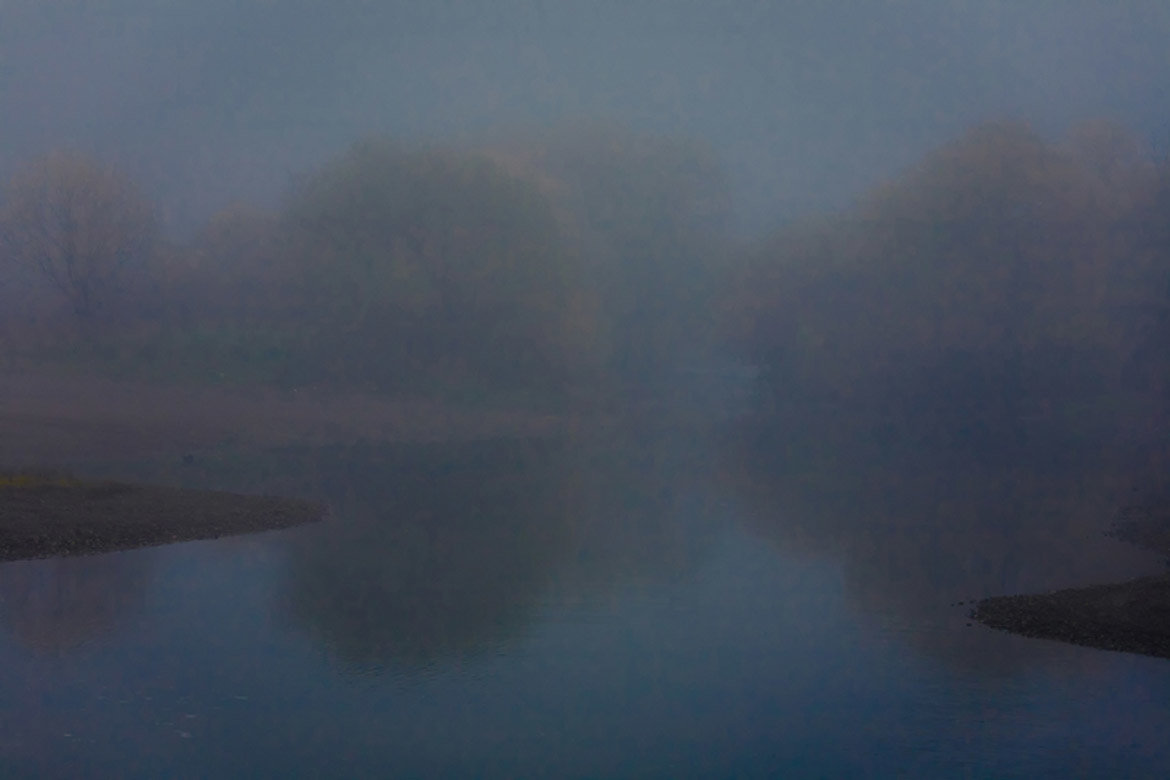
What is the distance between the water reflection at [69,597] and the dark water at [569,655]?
4 centimetres

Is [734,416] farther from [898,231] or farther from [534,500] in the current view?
[534,500]

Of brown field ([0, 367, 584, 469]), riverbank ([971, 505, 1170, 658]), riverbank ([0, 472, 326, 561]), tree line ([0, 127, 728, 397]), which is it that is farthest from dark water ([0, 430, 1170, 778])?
tree line ([0, 127, 728, 397])

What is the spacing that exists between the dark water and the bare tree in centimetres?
2204

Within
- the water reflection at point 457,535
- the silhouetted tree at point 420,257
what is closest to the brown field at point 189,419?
the water reflection at point 457,535

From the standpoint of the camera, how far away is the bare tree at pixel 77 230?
37906mm

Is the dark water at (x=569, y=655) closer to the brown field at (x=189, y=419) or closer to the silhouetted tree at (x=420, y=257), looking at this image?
the brown field at (x=189, y=419)

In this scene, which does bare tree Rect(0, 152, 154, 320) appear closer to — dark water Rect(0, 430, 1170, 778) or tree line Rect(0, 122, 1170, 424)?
tree line Rect(0, 122, 1170, 424)

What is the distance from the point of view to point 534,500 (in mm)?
23578

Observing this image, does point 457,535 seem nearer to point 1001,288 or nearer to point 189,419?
point 189,419

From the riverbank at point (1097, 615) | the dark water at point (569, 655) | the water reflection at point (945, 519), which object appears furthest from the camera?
the water reflection at point (945, 519)

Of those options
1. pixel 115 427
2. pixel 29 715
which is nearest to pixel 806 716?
pixel 29 715

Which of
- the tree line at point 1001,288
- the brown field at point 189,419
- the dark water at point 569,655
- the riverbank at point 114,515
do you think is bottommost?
the dark water at point 569,655

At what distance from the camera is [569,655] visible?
38.7 ft

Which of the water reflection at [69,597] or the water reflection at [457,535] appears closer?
the water reflection at [69,597]
